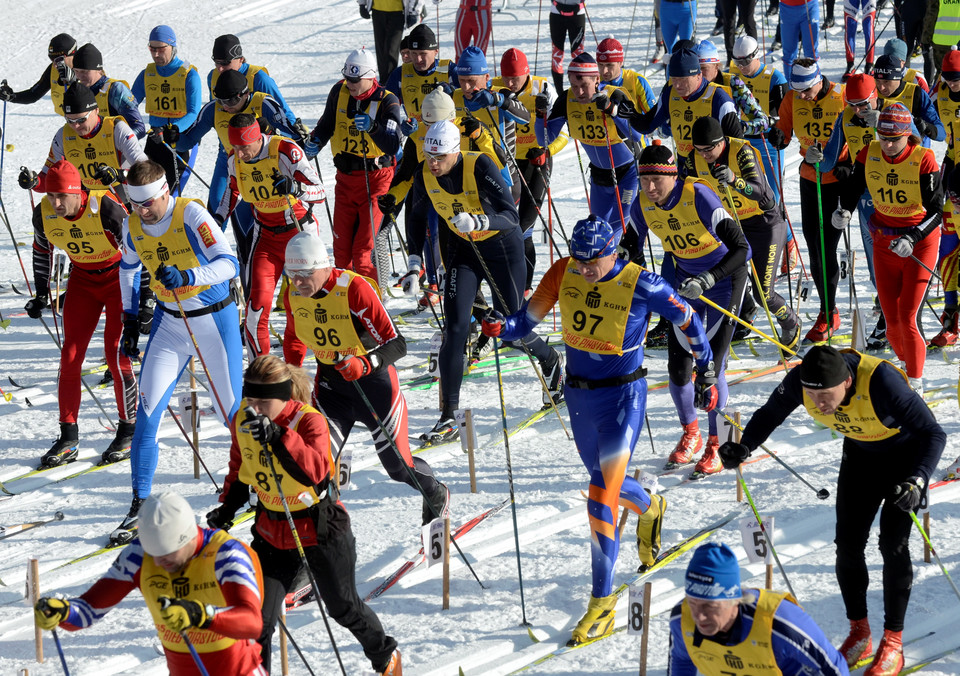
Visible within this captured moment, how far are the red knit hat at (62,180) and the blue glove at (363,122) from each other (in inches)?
84.8

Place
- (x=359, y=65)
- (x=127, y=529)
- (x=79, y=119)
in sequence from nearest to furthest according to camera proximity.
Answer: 1. (x=127, y=529)
2. (x=79, y=119)
3. (x=359, y=65)

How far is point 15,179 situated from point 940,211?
382 inches

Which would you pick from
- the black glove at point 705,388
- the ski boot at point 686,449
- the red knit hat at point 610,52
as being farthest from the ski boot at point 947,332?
the red knit hat at point 610,52

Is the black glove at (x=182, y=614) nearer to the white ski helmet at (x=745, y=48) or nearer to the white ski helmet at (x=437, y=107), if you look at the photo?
the white ski helmet at (x=437, y=107)

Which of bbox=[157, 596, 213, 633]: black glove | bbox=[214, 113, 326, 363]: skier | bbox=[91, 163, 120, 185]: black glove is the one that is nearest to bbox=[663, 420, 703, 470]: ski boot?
bbox=[214, 113, 326, 363]: skier

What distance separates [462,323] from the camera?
758 cm

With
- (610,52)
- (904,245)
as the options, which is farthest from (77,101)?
(904,245)

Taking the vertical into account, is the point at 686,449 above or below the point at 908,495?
below

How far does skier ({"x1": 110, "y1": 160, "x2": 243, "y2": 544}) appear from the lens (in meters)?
6.66

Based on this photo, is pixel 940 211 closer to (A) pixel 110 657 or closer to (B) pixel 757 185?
(B) pixel 757 185

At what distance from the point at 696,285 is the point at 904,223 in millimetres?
1774

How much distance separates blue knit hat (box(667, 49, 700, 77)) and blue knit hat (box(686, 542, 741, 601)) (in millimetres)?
5254

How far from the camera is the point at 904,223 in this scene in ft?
24.8

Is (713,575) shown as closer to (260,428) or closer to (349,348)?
(260,428)
